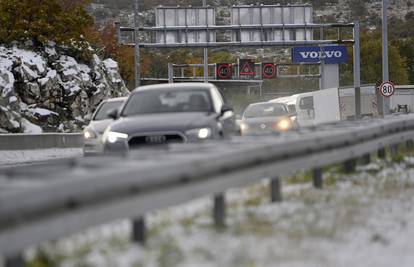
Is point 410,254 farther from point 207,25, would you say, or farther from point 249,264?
point 207,25

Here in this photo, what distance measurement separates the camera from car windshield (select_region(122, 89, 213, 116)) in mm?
14969

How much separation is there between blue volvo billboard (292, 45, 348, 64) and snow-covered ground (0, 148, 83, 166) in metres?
38.5

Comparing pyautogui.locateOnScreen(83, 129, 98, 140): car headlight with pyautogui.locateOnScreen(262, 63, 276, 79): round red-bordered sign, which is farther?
pyautogui.locateOnScreen(262, 63, 276, 79): round red-bordered sign

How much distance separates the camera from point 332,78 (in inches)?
2680

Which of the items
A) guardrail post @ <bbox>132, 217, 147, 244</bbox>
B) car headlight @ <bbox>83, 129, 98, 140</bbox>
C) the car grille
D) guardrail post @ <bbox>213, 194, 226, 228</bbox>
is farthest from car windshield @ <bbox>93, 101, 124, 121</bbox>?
guardrail post @ <bbox>132, 217, 147, 244</bbox>

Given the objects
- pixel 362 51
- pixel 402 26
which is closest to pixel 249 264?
pixel 362 51

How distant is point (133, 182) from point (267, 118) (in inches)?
813

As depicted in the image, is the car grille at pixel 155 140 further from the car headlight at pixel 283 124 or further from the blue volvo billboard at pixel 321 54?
the blue volvo billboard at pixel 321 54

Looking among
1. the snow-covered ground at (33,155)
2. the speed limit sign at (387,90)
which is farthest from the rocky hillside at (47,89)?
the speed limit sign at (387,90)

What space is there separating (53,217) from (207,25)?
162 ft

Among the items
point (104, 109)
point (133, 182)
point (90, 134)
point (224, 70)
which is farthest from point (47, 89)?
point (224, 70)

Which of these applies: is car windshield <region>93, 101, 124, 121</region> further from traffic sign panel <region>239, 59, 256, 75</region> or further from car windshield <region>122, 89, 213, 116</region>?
traffic sign panel <region>239, 59, 256, 75</region>

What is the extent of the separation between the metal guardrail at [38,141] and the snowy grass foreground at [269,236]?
21528 mm

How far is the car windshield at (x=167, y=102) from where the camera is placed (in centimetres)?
1497
